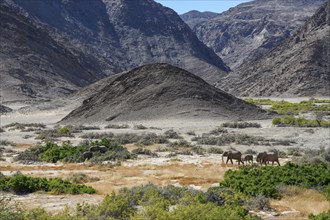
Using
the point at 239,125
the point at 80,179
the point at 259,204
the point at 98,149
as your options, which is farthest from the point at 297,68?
the point at 259,204

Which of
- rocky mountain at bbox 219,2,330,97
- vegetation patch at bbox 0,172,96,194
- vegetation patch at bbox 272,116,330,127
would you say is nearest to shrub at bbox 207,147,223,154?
vegetation patch at bbox 0,172,96,194

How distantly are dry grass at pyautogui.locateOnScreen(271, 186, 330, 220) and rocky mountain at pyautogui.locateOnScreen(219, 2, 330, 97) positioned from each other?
8780cm

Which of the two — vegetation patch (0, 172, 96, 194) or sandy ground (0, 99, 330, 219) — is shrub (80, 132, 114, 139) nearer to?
sandy ground (0, 99, 330, 219)

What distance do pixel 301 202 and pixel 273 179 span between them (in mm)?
1924

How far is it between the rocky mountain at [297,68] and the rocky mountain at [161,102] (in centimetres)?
5155

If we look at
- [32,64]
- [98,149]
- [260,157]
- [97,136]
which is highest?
[32,64]

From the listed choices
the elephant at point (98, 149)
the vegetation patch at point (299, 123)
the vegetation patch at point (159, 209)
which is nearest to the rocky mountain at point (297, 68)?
the vegetation patch at point (299, 123)

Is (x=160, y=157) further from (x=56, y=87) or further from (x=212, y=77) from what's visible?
(x=212, y=77)

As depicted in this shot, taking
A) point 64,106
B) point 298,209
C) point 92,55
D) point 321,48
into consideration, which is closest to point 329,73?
point 321,48

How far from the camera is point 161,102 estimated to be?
170 feet

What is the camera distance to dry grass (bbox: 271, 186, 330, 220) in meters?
12.8

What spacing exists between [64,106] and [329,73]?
5954 centimetres

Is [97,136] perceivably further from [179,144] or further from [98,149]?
[98,149]

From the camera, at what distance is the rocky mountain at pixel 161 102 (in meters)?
50.0
